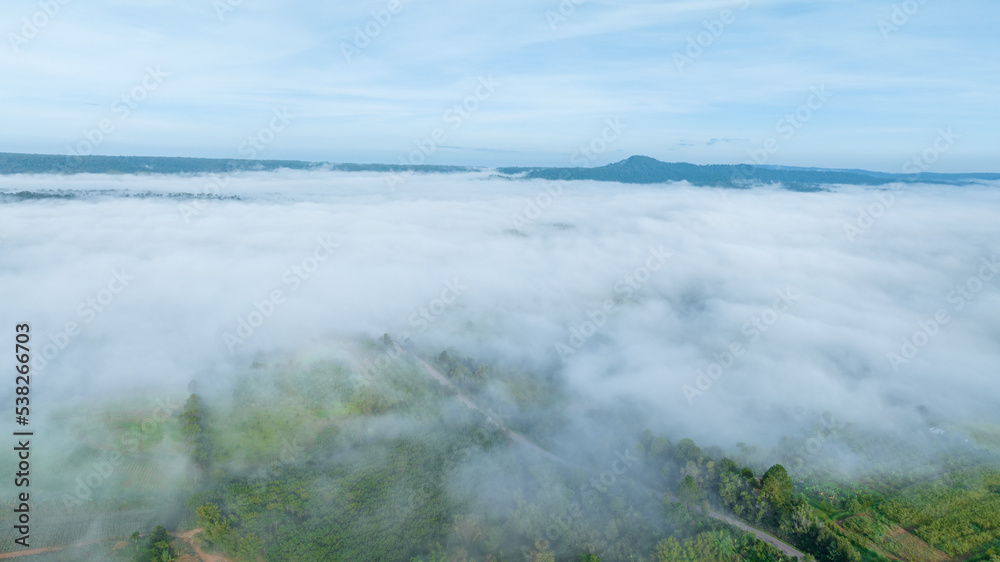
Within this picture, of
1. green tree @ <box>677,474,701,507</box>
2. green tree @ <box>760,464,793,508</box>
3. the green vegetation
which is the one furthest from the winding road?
green tree @ <box>760,464,793,508</box>

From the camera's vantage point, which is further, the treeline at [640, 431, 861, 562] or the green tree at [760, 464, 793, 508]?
the green tree at [760, 464, 793, 508]

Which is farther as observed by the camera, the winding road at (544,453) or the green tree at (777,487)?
the green tree at (777,487)

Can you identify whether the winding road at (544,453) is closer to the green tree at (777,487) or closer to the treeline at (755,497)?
the treeline at (755,497)

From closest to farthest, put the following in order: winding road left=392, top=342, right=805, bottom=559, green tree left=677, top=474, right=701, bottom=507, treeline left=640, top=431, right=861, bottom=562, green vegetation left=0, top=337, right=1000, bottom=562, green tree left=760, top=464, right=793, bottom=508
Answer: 1. green vegetation left=0, top=337, right=1000, bottom=562
2. treeline left=640, top=431, right=861, bottom=562
3. winding road left=392, top=342, right=805, bottom=559
4. green tree left=760, top=464, right=793, bottom=508
5. green tree left=677, top=474, right=701, bottom=507

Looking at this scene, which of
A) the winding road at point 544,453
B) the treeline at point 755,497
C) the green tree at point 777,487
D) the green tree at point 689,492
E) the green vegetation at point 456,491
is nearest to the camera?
the green vegetation at point 456,491

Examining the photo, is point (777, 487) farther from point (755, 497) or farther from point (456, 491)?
point (456, 491)

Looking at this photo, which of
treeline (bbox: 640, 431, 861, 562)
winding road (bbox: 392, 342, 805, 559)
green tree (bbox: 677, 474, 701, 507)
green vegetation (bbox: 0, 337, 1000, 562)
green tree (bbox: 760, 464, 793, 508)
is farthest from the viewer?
green tree (bbox: 677, 474, 701, 507)

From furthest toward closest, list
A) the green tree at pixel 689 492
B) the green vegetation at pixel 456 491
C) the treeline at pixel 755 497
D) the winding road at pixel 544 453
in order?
the green tree at pixel 689 492, the winding road at pixel 544 453, the treeline at pixel 755 497, the green vegetation at pixel 456 491

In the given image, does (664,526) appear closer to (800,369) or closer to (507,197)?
(800,369)

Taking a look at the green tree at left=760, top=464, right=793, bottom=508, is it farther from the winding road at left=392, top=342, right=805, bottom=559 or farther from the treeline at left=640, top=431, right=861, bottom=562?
the winding road at left=392, top=342, right=805, bottom=559

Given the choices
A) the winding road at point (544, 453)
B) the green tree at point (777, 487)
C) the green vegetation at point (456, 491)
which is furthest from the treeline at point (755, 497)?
the winding road at point (544, 453)

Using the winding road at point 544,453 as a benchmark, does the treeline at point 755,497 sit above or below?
above
